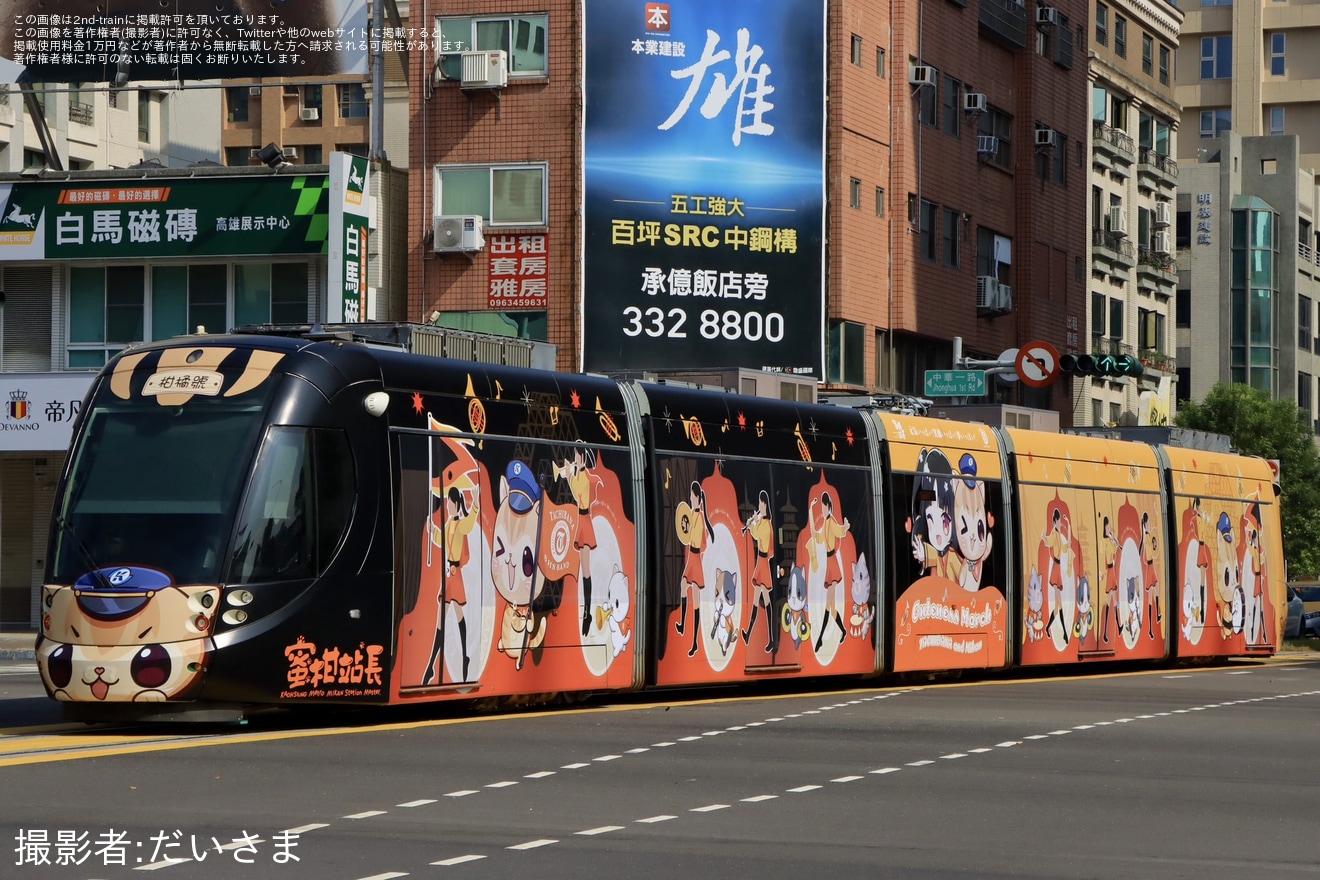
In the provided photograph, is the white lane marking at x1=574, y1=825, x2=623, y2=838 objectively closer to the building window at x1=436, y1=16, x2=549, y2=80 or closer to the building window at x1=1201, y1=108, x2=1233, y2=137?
the building window at x1=436, y1=16, x2=549, y2=80

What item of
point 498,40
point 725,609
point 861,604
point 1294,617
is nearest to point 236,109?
point 498,40

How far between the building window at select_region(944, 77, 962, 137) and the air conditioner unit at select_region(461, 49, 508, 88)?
12.7m

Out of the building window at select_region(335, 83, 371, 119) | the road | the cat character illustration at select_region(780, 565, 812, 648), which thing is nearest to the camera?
the road

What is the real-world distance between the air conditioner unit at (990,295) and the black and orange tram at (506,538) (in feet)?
73.8

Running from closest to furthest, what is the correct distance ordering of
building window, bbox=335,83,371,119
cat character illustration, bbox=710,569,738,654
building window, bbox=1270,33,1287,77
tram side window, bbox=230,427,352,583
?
tram side window, bbox=230,427,352,583, cat character illustration, bbox=710,569,738,654, building window, bbox=335,83,371,119, building window, bbox=1270,33,1287,77

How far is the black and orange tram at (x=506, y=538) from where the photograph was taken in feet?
50.3

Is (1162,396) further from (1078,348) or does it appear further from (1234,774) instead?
(1234,774)

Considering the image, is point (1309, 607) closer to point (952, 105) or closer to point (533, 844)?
point (952, 105)

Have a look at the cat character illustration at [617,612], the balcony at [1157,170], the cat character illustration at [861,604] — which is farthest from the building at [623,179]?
the balcony at [1157,170]

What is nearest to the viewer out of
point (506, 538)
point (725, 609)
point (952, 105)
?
point (506, 538)

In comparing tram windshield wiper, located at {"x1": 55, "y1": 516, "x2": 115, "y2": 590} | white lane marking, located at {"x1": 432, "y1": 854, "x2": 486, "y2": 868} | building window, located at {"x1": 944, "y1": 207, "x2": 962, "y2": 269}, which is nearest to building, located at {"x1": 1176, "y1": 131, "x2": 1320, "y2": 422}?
building window, located at {"x1": 944, "y1": 207, "x2": 962, "y2": 269}

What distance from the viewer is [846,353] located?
4328 centimetres

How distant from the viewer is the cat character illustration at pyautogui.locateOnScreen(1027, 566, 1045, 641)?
2638 centimetres

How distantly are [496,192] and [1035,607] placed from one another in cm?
1749
